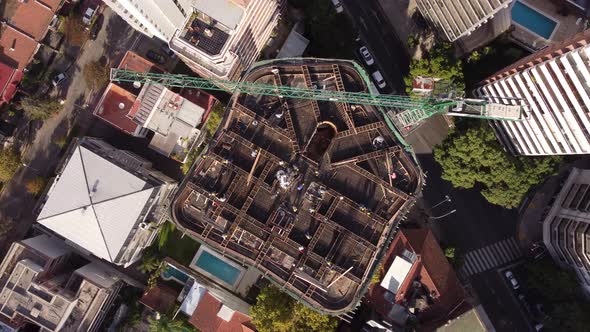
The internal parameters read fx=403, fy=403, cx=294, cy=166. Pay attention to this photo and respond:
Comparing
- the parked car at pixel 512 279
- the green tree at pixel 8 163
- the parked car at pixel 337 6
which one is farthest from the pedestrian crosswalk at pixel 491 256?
the green tree at pixel 8 163

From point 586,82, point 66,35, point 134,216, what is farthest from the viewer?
point 66,35

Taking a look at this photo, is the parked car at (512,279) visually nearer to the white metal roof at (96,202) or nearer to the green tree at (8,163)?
the white metal roof at (96,202)

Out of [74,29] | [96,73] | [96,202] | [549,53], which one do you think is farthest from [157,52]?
[549,53]

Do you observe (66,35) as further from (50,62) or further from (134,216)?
(134,216)

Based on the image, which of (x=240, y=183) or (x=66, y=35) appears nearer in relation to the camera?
(x=240, y=183)

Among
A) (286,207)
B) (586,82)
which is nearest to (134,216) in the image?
(286,207)

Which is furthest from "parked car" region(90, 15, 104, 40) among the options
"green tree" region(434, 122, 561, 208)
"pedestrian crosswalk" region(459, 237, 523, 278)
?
"pedestrian crosswalk" region(459, 237, 523, 278)

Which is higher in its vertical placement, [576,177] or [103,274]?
[576,177]
